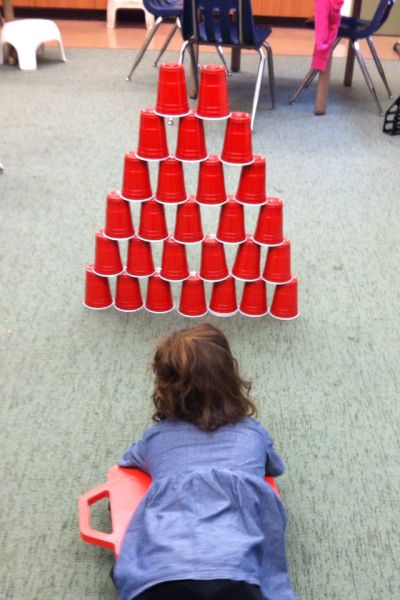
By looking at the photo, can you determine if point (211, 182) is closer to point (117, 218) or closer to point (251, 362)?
point (117, 218)

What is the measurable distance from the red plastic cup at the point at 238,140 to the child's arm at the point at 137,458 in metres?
0.90

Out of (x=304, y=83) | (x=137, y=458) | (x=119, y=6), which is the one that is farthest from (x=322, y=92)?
(x=137, y=458)

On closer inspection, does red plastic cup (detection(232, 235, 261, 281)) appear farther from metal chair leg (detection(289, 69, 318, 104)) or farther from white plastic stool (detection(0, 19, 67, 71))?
white plastic stool (detection(0, 19, 67, 71))

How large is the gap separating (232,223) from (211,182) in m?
0.14

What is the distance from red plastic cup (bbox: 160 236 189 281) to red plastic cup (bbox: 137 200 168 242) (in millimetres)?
33

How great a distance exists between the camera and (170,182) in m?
2.15

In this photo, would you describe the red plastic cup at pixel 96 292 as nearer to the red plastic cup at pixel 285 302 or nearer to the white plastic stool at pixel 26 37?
the red plastic cup at pixel 285 302

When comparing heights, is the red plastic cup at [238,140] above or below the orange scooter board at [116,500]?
above

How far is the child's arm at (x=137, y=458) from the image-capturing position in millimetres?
1535

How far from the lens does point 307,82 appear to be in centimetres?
455

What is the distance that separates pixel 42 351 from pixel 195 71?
2.59m

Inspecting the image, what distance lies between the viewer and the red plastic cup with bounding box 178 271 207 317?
2.28 m

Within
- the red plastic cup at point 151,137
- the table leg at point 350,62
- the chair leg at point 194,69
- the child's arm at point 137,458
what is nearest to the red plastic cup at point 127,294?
the red plastic cup at point 151,137

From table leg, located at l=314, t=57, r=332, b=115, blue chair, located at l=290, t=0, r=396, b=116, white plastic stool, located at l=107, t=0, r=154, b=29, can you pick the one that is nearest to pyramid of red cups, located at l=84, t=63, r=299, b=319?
table leg, located at l=314, t=57, r=332, b=115
